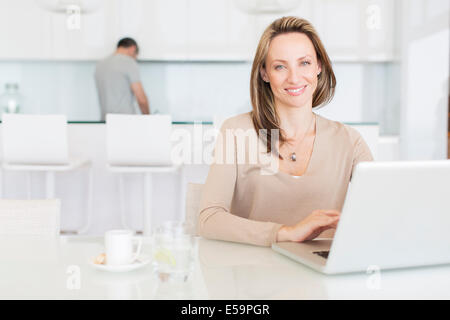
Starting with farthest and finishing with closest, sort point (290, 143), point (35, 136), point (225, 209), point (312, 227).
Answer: point (35, 136)
point (290, 143)
point (225, 209)
point (312, 227)

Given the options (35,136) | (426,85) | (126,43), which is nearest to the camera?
(35,136)

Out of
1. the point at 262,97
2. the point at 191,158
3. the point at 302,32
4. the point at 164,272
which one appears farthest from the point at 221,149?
the point at 191,158

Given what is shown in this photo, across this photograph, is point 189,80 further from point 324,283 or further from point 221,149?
point 324,283

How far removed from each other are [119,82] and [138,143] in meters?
1.29

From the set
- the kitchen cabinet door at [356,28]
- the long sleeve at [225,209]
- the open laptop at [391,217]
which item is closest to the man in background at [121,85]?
the kitchen cabinet door at [356,28]

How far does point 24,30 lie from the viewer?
443cm

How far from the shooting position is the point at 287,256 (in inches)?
37.0

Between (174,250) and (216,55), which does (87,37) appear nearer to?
(216,55)

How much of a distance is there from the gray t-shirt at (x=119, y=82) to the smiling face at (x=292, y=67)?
8.75 feet

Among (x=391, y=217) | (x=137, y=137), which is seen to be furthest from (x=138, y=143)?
(x=391, y=217)

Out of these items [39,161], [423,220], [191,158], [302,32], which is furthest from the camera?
[191,158]

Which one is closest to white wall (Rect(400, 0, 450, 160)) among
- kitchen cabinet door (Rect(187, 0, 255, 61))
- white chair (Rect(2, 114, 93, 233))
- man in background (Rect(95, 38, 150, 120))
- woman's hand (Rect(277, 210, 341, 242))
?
kitchen cabinet door (Rect(187, 0, 255, 61))

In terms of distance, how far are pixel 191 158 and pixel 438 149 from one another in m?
2.24

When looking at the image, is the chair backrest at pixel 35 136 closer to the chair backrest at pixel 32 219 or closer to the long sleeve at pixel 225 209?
the chair backrest at pixel 32 219
